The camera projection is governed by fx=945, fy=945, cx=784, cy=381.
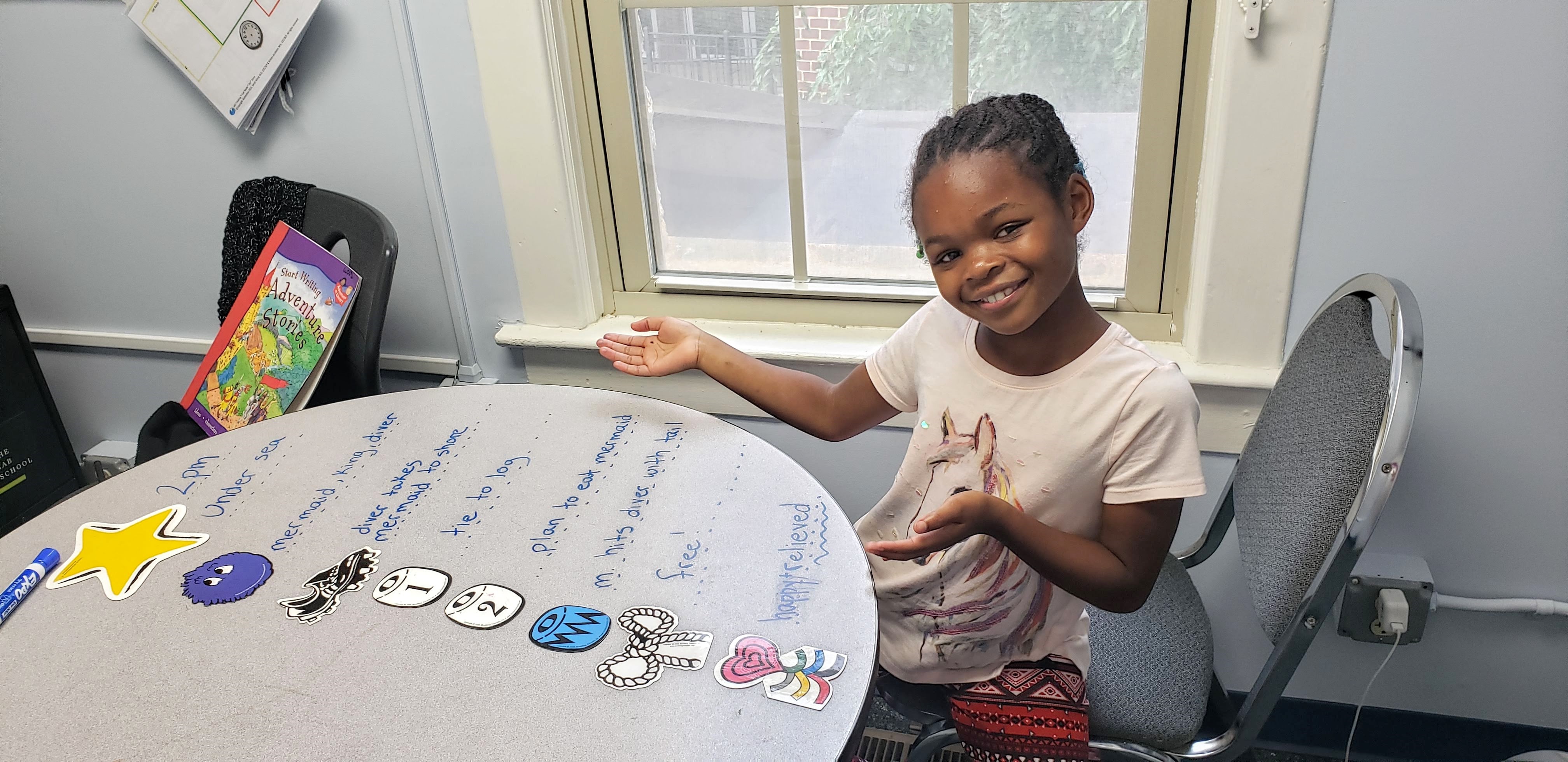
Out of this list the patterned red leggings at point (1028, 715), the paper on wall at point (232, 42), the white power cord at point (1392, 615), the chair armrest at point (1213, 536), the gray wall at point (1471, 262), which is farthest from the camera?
the paper on wall at point (232, 42)

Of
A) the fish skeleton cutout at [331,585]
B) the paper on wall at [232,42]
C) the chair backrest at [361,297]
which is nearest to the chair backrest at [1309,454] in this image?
the fish skeleton cutout at [331,585]

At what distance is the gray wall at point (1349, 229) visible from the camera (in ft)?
3.71

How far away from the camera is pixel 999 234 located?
33.0 inches

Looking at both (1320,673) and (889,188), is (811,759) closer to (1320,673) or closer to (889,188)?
(889,188)

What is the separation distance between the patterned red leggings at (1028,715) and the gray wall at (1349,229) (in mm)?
564

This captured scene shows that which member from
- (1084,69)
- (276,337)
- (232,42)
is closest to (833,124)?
(1084,69)

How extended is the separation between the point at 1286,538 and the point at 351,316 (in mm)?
1200

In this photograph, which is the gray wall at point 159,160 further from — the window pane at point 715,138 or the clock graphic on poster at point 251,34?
the window pane at point 715,138

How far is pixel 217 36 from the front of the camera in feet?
4.97

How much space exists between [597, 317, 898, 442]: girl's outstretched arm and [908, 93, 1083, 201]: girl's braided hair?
11.7 inches

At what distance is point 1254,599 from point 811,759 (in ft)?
2.04

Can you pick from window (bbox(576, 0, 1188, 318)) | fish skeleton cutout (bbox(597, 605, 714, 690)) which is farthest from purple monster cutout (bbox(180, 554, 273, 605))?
window (bbox(576, 0, 1188, 318))

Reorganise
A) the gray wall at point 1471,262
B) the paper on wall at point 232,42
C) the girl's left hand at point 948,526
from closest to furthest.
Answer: the girl's left hand at point 948,526
the gray wall at point 1471,262
the paper on wall at point 232,42

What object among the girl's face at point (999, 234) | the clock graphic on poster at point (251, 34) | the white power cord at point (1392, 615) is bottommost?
the white power cord at point (1392, 615)
